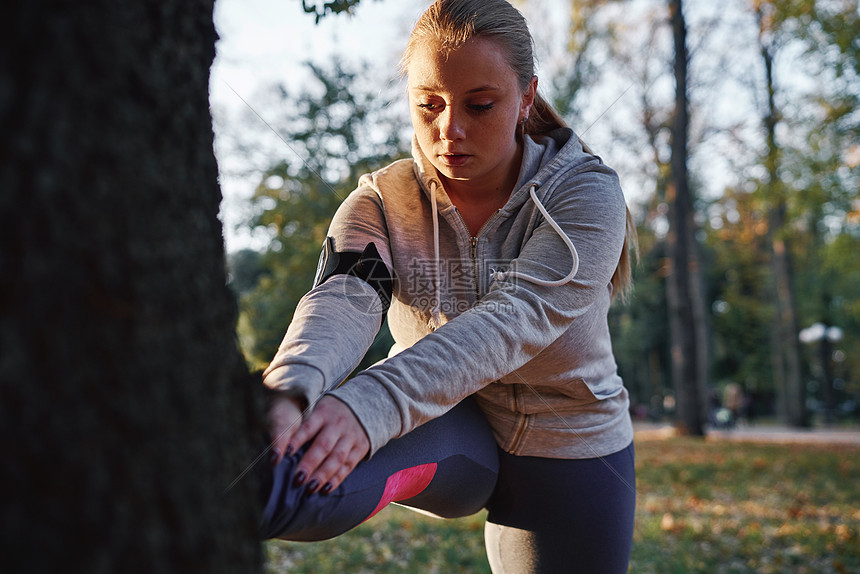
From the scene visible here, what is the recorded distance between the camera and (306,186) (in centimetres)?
981

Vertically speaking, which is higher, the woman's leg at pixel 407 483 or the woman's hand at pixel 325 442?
the woman's hand at pixel 325 442

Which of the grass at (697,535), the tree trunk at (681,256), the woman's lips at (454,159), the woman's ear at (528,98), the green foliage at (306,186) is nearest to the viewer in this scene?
the woman's lips at (454,159)

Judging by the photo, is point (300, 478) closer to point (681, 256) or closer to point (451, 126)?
point (451, 126)

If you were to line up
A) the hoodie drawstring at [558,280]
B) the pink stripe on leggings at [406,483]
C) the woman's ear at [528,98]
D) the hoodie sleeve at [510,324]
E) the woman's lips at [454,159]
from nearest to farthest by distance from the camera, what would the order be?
the hoodie sleeve at [510,324] → the pink stripe on leggings at [406,483] → the hoodie drawstring at [558,280] → the woman's lips at [454,159] → the woman's ear at [528,98]

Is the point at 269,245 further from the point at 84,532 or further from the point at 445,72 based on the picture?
the point at 84,532

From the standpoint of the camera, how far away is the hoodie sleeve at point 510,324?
4.26 feet

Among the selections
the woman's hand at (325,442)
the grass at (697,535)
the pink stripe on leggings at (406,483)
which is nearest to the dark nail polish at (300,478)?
the woman's hand at (325,442)

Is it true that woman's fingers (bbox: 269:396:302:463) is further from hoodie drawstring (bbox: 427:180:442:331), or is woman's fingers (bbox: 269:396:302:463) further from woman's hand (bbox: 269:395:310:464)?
hoodie drawstring (bbox: 427:180:442:331)

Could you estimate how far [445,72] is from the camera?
171 centimetres

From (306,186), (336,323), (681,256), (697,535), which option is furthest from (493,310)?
(681,256)

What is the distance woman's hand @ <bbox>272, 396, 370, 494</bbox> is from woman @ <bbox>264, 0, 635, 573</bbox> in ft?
0.12

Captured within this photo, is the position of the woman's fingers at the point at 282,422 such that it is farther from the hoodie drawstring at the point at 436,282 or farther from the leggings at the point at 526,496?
the hoodie drawstring at the point at 436,282

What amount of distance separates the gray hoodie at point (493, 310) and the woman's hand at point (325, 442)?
0.04m

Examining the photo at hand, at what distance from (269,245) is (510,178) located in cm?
862
